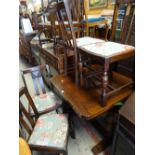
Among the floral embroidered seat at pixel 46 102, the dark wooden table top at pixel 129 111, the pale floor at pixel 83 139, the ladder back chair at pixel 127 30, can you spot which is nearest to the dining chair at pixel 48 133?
the floral embroidered seat at pixel 46 102

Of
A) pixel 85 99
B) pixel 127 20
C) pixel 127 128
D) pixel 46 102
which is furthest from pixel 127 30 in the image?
pixel 46 102

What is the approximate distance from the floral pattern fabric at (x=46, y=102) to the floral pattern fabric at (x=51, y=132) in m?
0.17

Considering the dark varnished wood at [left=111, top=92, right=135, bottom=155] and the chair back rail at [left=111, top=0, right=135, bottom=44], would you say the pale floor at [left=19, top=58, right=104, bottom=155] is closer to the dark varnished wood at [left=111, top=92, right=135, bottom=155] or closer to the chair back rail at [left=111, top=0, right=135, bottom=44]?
the dark varnished wood at [left=111, top=92, right=135, bottom=155]

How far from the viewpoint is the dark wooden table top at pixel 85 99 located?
1.14 m

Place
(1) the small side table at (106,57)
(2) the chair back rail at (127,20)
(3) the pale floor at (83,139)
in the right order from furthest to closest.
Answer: (3) the pale floor at (83,139) → (2) the chair back rail at (127,20) → (1) the small side table at (106,57)

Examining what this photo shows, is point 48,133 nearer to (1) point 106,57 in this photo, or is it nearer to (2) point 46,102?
(2) point 46,102

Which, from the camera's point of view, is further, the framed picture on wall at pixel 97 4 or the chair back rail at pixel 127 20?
the framed picture on wall at pixel 97 4

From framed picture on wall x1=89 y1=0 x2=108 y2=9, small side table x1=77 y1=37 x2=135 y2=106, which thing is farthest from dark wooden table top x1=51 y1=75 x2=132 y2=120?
framed picture on wall x1=89 y1=0 x2=108 y2=9

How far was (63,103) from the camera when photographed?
166cm

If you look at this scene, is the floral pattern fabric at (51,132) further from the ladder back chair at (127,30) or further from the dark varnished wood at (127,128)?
the ladder back chair at (127,30)

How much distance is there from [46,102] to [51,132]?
49 centimetres

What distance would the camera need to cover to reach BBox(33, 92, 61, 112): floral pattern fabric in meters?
1.60

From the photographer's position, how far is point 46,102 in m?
1.68
